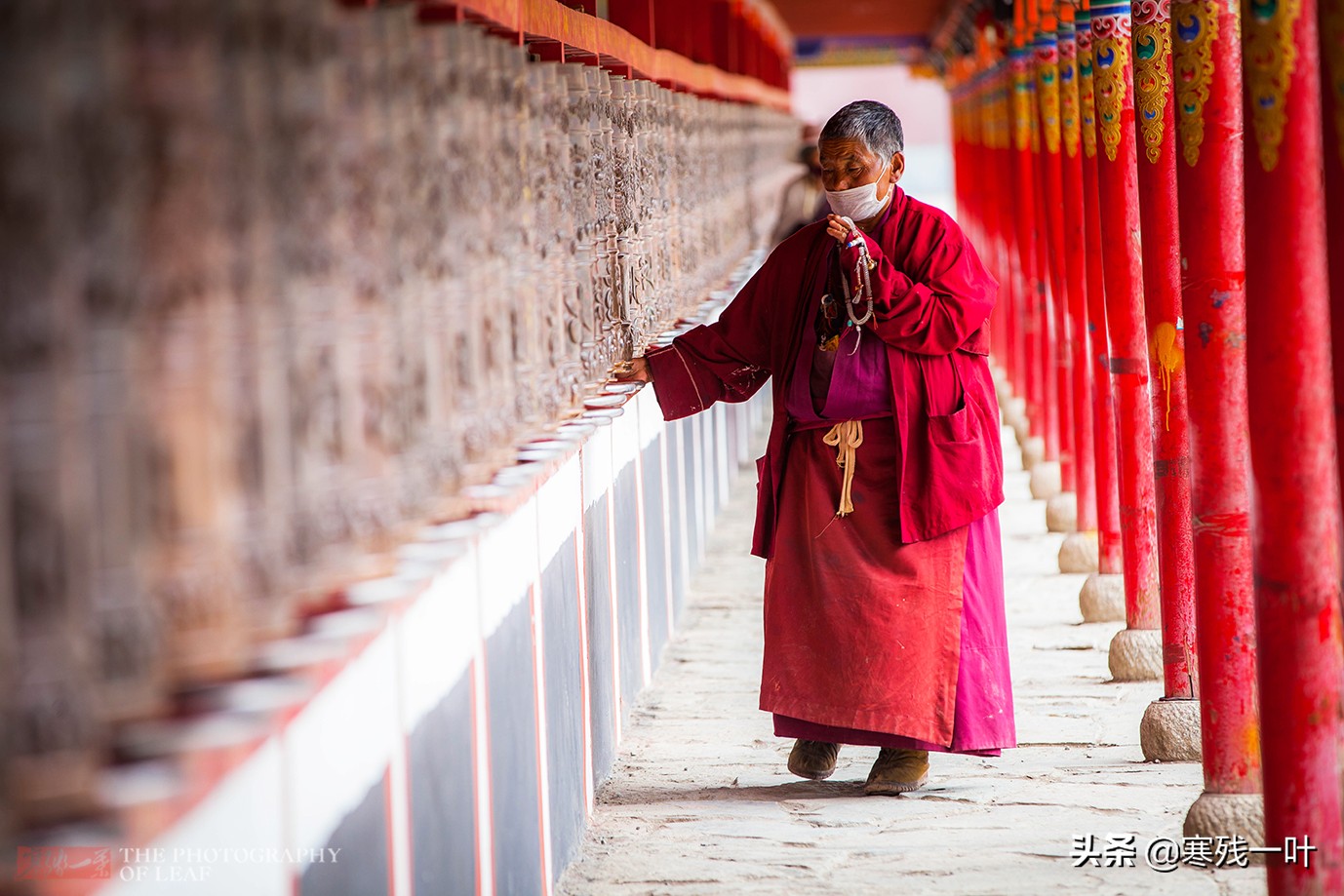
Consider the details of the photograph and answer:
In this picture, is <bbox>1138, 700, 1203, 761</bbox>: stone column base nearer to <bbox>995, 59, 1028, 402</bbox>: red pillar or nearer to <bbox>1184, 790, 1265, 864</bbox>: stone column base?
<bbox>1184, 790, 1265, 864</bbox>: stone column base

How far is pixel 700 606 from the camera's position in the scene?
6.98 m

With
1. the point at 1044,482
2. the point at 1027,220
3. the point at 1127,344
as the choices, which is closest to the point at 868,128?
the point at 1127,344

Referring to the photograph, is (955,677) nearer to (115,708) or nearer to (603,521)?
(603,521)

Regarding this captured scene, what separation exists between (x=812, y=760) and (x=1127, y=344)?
79.1 inches

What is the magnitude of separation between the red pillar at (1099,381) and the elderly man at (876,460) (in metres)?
2.18

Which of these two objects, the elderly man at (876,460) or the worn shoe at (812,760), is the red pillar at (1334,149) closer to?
the elderly man at (876,460)

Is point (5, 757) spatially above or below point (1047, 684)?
above

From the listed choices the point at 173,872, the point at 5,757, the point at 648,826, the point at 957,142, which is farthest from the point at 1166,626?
the point at 957,142

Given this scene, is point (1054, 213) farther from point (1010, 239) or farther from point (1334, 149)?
point (1334, 149)

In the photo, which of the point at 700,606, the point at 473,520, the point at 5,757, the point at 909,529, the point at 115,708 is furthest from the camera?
the point at 700,606

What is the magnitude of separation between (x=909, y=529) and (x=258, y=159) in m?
2.61

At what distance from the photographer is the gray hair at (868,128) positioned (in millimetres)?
4031

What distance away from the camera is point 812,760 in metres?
4.46

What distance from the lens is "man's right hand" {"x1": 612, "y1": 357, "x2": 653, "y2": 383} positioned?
421cm
